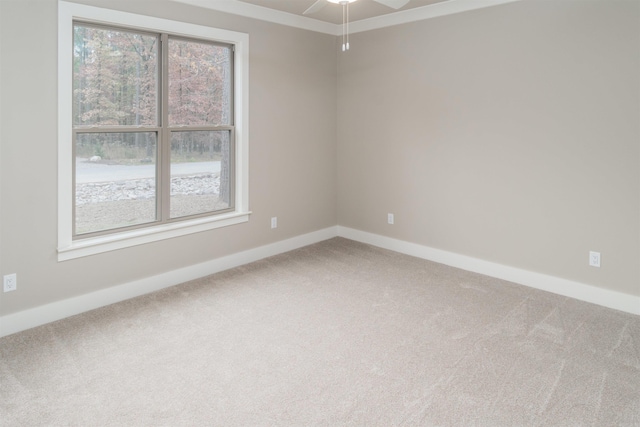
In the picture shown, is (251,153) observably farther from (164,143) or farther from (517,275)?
(517,275)

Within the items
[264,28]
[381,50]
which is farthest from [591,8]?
[264,28]

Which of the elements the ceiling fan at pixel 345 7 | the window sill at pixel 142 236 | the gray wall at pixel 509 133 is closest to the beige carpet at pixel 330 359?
the window sill at pixel 142 236

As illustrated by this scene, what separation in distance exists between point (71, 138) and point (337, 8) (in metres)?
2.67

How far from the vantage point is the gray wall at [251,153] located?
2938 millimetres

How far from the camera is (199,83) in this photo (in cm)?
403

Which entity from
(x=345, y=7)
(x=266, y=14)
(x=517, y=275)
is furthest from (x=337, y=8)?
(x=517, y=275)

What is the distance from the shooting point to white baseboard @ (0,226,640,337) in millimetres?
3174

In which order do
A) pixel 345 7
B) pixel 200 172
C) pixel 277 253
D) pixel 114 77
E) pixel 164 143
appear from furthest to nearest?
pixel 277 253, pixel 345 7, pixel 200 172, pixel 164 143, pixel 114 77

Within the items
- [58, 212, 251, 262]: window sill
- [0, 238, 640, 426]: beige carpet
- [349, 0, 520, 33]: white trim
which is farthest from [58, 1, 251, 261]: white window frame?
[349, 0, 520, 33]: white trim

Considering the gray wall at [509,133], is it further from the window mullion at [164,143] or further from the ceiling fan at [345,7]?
the window mullion at [164,143]

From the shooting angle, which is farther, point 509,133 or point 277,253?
point 277,253

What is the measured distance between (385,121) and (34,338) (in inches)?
145

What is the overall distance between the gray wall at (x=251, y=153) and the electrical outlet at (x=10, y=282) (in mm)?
27

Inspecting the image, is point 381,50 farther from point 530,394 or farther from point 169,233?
point 530,394
